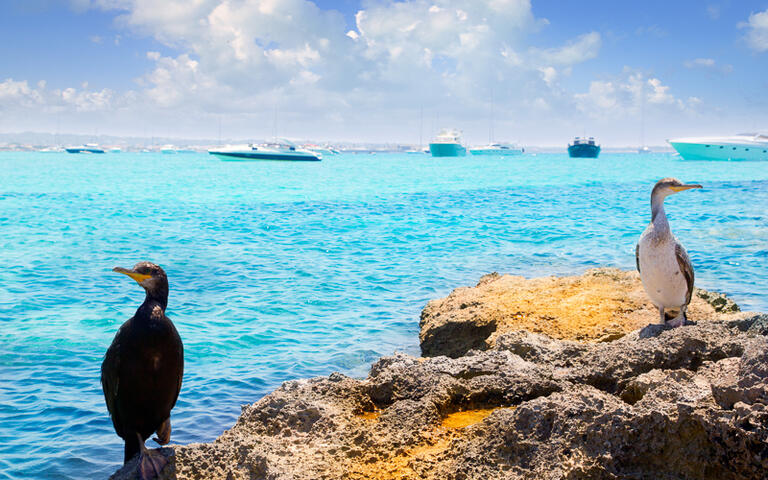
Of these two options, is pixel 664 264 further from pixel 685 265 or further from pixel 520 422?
pixel 520 422

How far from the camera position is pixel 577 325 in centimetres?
580

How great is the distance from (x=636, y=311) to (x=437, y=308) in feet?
6.95

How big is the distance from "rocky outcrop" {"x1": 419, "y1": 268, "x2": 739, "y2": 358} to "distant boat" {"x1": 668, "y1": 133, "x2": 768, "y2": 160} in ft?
213

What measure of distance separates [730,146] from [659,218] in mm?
66837

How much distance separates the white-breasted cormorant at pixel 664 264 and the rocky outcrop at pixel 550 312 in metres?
0.51

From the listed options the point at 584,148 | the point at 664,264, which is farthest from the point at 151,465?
the point at 584,148

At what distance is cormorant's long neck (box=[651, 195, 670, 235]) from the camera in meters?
5.16

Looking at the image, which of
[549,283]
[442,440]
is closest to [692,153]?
[549,283]

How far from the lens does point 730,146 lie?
6347 centimetres

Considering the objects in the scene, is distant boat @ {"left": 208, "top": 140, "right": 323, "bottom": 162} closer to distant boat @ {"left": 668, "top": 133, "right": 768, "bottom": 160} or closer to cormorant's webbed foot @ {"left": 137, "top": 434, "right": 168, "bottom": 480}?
distant boat @ {"left": 668, "top": 133, "right": 768, "bottom": 160}

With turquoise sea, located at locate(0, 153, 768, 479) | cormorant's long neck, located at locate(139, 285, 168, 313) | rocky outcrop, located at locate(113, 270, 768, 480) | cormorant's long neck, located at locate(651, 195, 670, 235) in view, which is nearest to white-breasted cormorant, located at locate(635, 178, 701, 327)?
cormorant's long neck, located at locate(651, 195, 670, 235)

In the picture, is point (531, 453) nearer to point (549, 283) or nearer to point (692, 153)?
point (549, 283)

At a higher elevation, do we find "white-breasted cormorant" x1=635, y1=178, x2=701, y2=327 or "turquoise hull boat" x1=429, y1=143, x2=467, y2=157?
"turquoise hull boat" x1=429, y1=143, x2=467, y2=157

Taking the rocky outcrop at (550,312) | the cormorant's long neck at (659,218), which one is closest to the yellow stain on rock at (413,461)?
the rocky outcrop at (550,312)
